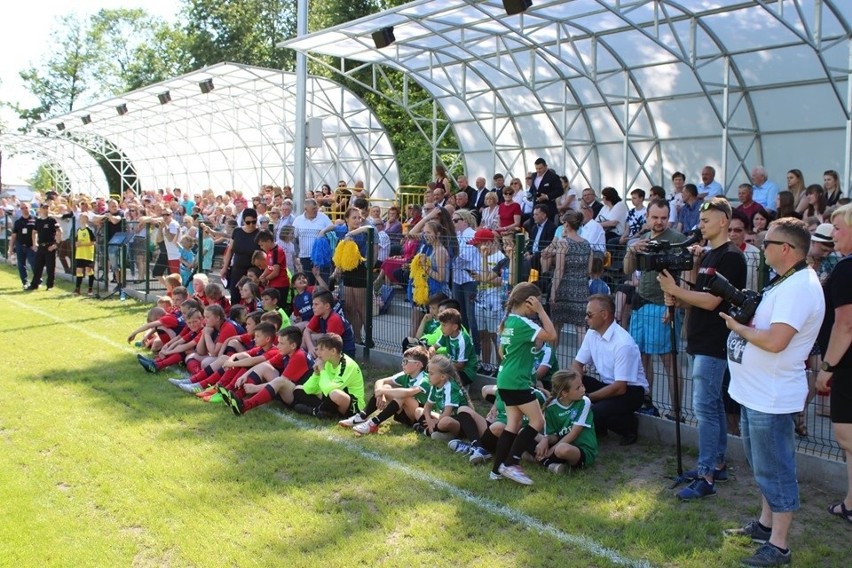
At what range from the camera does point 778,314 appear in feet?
16.0

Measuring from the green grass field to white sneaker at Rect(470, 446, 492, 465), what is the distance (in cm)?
14

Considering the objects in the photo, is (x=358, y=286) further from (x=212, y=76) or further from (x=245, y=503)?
(x=212, y=76)

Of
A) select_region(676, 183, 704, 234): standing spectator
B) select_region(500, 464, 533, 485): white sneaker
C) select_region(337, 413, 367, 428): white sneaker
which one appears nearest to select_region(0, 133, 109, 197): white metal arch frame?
select_region(676, 183, 704, 234): standing spectator

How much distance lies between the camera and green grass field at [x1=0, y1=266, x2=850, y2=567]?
210 inches

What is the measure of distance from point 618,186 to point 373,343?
10.3 meters

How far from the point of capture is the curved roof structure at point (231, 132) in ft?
92.1

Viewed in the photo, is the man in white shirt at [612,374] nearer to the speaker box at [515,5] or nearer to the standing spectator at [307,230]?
the standing spectator at [307,230]

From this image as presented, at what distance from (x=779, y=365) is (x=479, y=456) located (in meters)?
2.88

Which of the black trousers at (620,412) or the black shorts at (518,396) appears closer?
the black shorts at (518,396)

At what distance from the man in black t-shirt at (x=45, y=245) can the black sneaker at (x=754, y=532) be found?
59.5ft

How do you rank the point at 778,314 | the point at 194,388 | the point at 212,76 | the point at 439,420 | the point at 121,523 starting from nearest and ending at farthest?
the point at 778,314 → the point at 121,523 → the point at 439,420 → the point at 194,388 → the point at 212,76

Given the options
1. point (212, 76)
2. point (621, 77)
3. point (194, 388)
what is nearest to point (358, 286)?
point (194, 388)

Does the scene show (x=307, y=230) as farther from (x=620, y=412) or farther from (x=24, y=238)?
(x=24, y=238)

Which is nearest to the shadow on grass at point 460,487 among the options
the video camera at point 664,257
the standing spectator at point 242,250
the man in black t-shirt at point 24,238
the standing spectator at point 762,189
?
the video camera at point 664,257
